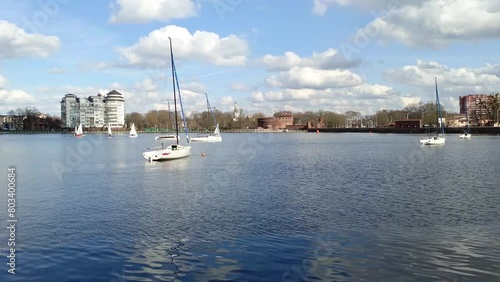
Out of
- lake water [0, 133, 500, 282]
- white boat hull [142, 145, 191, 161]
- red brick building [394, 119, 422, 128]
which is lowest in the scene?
lake water [0, 133, 500, 282]

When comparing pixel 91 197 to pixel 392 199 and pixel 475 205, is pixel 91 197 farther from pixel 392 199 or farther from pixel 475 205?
pixel 475 205

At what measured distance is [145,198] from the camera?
24453mm

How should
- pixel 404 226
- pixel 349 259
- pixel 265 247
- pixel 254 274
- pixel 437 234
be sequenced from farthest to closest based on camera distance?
pixel 404 226 → pixel 437 234 → pixel 265 247 → pixel 349 259 → pixel 254 274

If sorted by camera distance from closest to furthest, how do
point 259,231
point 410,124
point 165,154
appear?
point 259,231 < point 165,154 < point 410,124

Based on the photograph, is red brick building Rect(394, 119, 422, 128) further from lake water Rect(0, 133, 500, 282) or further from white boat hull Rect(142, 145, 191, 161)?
lake water Rect(0, 133, 500, 282)

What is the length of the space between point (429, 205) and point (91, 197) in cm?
1717

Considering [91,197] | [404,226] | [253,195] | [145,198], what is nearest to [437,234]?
[404,226]

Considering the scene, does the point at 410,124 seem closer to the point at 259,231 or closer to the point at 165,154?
the point at 165,154

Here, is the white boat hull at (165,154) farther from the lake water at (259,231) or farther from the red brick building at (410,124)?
the red brick building at (410,124)

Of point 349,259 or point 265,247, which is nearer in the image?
point 349,259

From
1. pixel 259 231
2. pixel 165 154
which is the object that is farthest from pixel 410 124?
pixel 259 231

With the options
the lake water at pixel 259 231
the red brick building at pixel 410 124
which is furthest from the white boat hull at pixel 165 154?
the red brick building at pixel 410 124

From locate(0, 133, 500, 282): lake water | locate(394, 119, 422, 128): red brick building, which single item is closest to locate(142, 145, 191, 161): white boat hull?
locate(0, 133, 500, 282): lake water

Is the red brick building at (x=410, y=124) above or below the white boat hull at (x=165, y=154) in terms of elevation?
above
